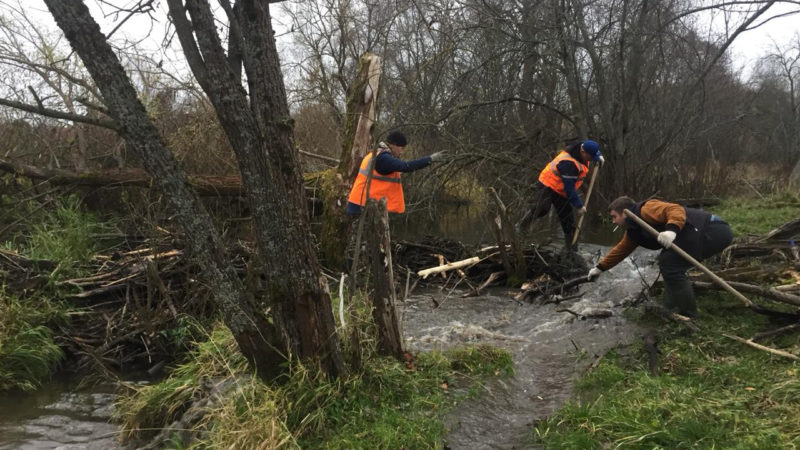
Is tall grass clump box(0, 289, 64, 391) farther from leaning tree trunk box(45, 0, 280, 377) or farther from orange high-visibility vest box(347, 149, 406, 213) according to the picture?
orange high-visibility vest box(347, 149, 406, 213)

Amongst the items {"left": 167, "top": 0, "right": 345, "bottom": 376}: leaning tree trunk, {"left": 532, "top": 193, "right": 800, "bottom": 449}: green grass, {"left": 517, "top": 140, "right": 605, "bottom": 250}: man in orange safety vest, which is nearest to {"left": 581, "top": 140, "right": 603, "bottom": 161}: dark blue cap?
{"left": 517, "top": 140, "right": 605, "bottom": 250}: man in orange safety vest

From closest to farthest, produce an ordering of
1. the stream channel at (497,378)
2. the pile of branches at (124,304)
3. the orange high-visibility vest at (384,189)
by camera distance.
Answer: the stream channel at (497,378), the pile of branches at (124,304), the orange high-visibility vest at (384,189)

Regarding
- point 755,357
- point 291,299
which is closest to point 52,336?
point 291,299

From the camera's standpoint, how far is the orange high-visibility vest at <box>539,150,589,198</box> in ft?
26.6

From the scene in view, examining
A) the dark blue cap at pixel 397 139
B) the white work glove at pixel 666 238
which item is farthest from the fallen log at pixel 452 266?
the white work glove at pixel 666 238

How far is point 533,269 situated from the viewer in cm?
796

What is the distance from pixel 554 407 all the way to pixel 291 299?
222cm

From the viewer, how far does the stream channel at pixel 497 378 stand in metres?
3.92

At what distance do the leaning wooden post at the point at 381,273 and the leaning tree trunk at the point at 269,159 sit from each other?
60cm

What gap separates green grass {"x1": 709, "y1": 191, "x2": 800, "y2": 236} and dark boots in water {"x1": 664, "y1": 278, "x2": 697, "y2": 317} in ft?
16.5

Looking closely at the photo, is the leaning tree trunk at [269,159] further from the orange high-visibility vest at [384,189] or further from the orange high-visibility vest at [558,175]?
the orange high-visibility vest at [558,175]

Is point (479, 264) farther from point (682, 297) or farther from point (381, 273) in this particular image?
point (381, 273)

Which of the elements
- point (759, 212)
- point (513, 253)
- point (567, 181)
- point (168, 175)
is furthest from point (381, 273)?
point (759, 212)

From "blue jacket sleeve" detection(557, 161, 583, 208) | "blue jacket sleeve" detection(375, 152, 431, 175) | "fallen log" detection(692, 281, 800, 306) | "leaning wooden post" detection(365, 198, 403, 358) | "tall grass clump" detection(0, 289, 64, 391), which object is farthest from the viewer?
"blue jacket sleeve" detection(557, 161, 583, 208)
